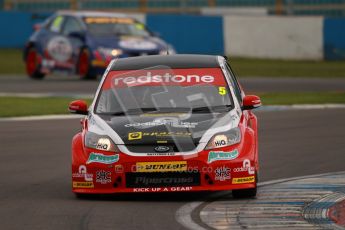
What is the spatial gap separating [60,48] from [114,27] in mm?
1338

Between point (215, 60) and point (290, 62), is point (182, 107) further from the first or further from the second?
point (290, 62)

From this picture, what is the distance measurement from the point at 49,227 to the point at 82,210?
963 mm

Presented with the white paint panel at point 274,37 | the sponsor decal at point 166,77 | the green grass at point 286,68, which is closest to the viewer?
the sponsor decal at point 166,77

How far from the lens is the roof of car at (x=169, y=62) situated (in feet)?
39.8

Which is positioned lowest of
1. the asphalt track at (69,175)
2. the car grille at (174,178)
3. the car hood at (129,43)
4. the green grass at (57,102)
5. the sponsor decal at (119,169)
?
the car hood at (129,43)

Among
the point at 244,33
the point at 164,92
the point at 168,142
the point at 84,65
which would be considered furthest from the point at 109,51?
the point at 168,142

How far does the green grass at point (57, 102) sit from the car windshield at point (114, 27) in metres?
5.42

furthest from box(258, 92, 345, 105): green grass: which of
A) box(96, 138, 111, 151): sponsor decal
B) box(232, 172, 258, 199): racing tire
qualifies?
box(96, 138, 111, 151): sponsor decal

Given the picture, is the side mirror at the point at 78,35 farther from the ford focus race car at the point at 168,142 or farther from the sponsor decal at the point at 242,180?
the sponsor decal at the point at 242,180

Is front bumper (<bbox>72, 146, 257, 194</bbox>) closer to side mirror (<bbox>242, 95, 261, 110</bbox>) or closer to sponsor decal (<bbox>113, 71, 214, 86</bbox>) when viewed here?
side mirror (<bbox>242, 95, 261, 110</bbox>)

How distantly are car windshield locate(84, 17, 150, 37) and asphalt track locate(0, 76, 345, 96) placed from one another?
49.9 inches

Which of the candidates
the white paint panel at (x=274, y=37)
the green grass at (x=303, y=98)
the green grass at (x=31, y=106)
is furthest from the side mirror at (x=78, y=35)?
the white paint panel at (x=274, y=37)

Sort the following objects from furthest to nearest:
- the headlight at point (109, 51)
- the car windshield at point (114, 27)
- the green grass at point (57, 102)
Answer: the car windshield at point (114, 27), the headlight at point (109, 51), the green grass at point (57, 102)

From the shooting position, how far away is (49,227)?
30.5ft
